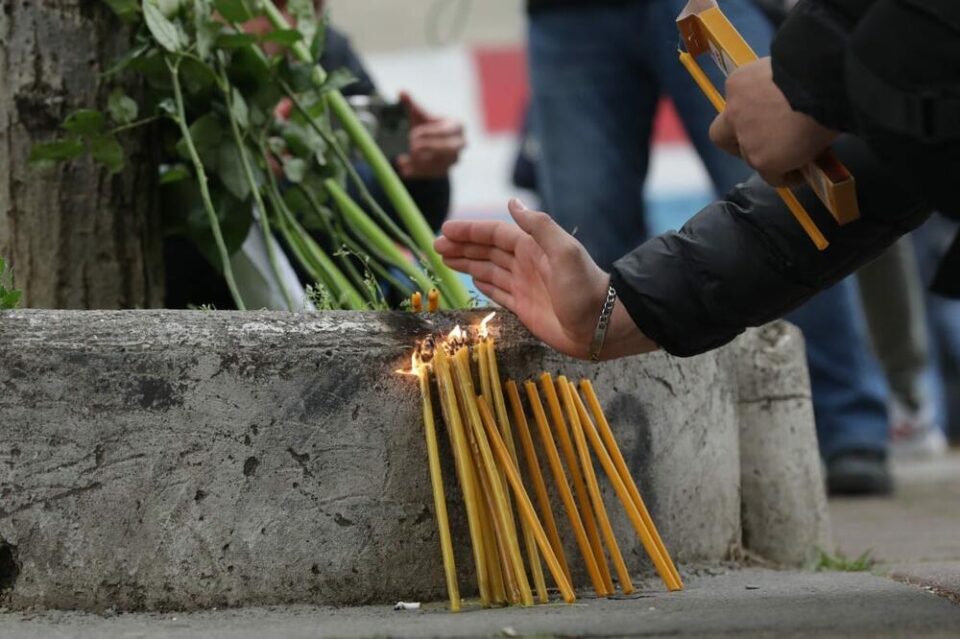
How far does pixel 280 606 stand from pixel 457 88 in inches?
228

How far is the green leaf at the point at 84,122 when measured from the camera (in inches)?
86.4

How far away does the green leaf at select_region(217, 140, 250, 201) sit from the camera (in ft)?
7.54

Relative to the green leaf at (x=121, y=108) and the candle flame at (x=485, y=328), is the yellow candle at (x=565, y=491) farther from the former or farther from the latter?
the green leaf at (x=121, y=108)

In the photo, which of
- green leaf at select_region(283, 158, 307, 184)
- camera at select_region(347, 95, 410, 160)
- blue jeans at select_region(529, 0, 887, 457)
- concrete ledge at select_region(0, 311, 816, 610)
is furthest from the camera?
blue jeans at select_region(529, 0, 887, 457)

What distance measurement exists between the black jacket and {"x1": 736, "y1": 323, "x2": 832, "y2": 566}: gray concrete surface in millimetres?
622

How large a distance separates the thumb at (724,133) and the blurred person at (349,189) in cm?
81

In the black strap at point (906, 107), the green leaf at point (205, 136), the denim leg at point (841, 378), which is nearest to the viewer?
the black strap at point (906, 107)

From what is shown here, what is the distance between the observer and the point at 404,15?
299 inches

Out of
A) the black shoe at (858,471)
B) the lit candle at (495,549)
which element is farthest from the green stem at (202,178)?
the black shoe at (858,471)

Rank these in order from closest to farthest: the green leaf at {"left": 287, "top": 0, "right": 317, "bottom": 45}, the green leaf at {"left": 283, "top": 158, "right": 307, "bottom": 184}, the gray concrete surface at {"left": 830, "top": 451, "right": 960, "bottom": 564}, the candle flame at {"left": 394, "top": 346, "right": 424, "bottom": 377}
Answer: the candle flame at {"left": 394, "top": 346, "right": 424, "bottom": 377}, the green leaf at {"left": 283, "top": 158, "right": 307, "bottom": 184}, the green leaf at {"left": 287, "top": 0, "right": 317, "bottom": 45}, the gray concrete surface at {"left": 830, "top": 451, "right": 960, "bottom": 564}

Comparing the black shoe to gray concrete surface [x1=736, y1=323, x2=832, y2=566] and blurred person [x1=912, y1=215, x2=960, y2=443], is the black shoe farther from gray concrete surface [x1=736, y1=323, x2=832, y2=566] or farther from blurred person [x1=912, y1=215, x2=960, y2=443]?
blurred person [x1=912, y1=215, x2=960, y2=443]

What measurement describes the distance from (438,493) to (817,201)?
1.97ft

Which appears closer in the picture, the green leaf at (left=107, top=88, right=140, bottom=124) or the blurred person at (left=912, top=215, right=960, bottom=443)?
the green leaf at (left=107, top=88, right=140, bottom=124)

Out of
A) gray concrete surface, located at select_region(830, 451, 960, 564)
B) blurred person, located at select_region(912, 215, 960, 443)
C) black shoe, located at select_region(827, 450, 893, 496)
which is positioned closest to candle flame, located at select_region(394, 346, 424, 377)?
gray concrete surface, located at select_region(830, 451, 960, 564)
